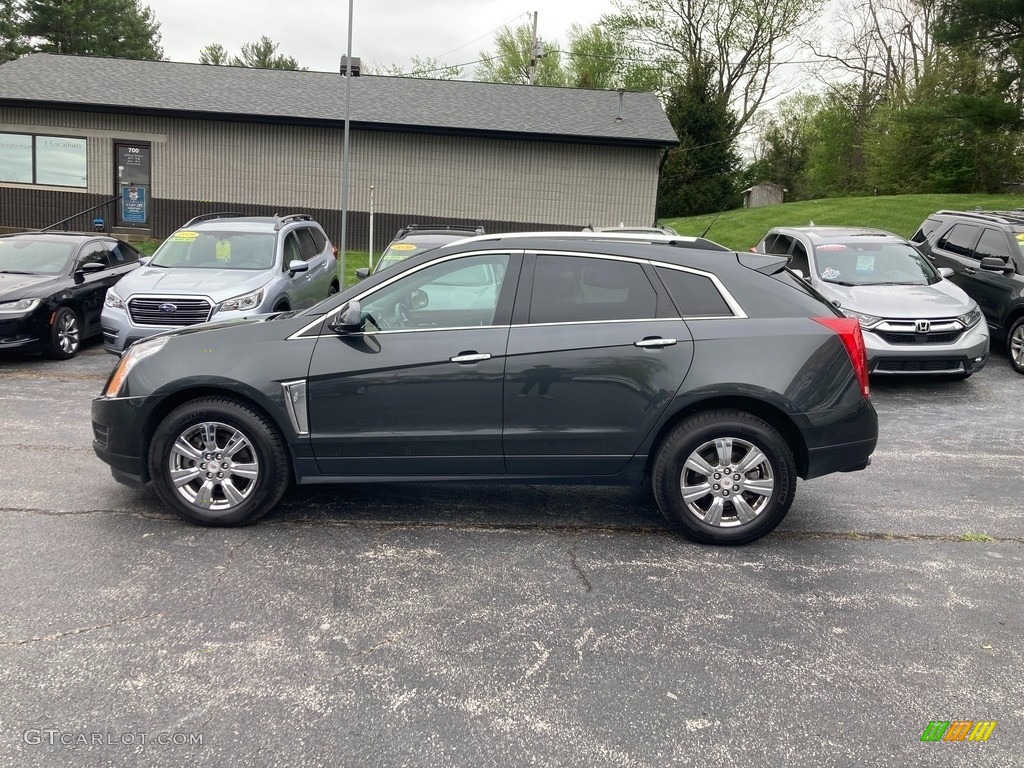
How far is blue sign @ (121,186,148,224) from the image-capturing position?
876 inches

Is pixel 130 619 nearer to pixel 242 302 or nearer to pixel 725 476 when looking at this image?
pixel 725 476

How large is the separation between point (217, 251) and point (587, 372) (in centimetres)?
749

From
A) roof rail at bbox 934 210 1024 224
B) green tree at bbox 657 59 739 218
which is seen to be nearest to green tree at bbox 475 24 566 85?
green tree at bbox 657 59 739 218

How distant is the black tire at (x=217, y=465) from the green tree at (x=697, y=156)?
3023cm

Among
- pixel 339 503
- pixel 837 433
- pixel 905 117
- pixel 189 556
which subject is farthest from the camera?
pixel 905 117

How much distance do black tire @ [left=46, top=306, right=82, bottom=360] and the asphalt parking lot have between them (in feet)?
15.7

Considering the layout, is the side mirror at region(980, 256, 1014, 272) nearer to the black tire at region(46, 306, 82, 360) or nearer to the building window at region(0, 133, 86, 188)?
the black tire at region(46, 306, 82, 360)

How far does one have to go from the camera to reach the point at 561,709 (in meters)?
3.34

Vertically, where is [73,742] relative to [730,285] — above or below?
below

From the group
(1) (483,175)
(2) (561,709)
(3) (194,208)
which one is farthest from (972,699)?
(3) (194,208)

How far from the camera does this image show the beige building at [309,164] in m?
21.6

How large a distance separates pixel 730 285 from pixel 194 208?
1970cm

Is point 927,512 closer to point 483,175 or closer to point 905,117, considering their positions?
point 483,175

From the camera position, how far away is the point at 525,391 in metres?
4.95
